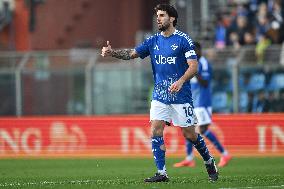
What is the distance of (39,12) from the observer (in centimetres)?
3338

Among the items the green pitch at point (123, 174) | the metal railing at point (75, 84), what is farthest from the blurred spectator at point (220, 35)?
the green pitch at point (123, 174)

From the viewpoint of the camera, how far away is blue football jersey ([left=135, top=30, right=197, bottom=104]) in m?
14.0

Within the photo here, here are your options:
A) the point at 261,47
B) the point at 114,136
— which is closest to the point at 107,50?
the point at 114,136

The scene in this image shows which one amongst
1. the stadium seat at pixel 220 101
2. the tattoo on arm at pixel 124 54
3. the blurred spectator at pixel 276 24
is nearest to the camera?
the tattoo on arm at pixel 124 54

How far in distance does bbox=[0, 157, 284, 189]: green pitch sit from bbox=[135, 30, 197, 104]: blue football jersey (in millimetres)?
1261

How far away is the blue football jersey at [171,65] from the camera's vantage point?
14.0m

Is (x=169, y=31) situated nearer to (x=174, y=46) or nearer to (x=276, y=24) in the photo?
(x=174, y=46)

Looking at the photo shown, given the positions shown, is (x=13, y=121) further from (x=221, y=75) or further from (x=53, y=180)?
(x=53, y=180)

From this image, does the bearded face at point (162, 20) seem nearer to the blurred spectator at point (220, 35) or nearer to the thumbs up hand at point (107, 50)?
the thumbs up hand at point (107, 50)

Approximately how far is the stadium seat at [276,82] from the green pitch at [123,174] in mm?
3566

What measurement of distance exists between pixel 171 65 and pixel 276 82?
36.9ft

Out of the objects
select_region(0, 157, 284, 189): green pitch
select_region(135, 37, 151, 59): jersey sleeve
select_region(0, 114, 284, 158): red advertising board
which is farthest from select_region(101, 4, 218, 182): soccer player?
select_region(0, 114, 284, 158): red advertising board

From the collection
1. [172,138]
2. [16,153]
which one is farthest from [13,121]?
[172,138]

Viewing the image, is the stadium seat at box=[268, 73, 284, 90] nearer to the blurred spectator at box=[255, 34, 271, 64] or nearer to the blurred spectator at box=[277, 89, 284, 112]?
the blurred spectator at box=[277, 89, 284, 112]
